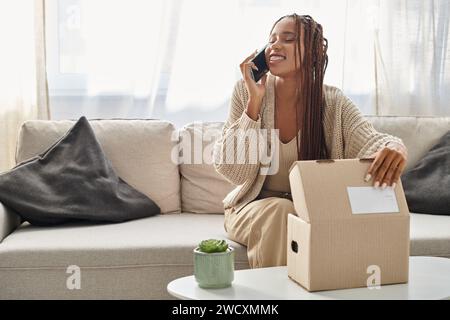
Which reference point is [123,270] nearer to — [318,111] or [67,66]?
[318,111]

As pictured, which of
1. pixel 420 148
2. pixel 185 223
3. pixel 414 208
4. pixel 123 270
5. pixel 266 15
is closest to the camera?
pixel 123 270

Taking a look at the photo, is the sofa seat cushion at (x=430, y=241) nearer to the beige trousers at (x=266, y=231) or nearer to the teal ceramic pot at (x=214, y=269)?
the beige trousers at (x=266, y=231)

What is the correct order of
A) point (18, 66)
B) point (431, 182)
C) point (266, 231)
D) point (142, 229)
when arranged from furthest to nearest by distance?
point (18, 66) → point (431, 182) → point (142, 229) → point (266, 231)

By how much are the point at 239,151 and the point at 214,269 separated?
0.66 meters

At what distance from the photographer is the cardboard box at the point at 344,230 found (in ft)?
4.79

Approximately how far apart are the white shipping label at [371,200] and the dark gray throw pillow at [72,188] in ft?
3.60

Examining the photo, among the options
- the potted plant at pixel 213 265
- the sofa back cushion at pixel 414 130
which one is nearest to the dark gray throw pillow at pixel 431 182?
the sofa back cushion at pixel 414 130

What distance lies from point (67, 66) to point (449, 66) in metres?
1.75

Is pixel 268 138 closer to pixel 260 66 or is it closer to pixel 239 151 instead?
pixel 239 151

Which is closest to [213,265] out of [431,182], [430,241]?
[430,241]

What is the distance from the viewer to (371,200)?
59.6 inches

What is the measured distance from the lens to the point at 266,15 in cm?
296

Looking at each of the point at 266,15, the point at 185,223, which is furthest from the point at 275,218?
the point at 266,15

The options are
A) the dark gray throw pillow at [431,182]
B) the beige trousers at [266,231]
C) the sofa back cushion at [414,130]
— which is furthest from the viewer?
the sofa back cushion at [414,130]
